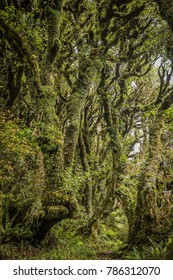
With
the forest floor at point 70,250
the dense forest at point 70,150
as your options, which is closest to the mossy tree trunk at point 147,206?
the dense forest at point 70,150

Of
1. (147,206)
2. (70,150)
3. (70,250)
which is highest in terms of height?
(70,150)

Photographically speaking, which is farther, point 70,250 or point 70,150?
point 70,150

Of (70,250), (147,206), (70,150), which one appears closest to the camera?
(147,206)

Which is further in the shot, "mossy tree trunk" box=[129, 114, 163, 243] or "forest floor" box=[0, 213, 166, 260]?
"mossy tree trunk" box=[129, 114, 163, 243]

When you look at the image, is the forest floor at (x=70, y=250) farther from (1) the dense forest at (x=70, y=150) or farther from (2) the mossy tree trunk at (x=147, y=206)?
(2) the mossy tree trunk at (x=147, y=206)

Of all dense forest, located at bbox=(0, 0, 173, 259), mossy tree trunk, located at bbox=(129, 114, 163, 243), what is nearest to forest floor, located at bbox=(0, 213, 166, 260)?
dense forest, located at bbox=(0, 0, 173, 259)

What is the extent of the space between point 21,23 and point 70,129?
3839 millimetres

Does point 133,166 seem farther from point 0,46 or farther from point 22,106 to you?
point 22,106

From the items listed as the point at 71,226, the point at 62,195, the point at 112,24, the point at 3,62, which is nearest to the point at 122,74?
the point at 112,24

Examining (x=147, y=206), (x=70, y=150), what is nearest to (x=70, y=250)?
(x=147, y=206)

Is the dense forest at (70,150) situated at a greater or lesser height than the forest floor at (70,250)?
greater

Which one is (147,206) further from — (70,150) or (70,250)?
(70,150)

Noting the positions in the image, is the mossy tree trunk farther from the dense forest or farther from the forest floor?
the forest floor

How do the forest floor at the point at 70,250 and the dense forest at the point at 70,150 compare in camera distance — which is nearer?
the forest floor at the point at 70,250
